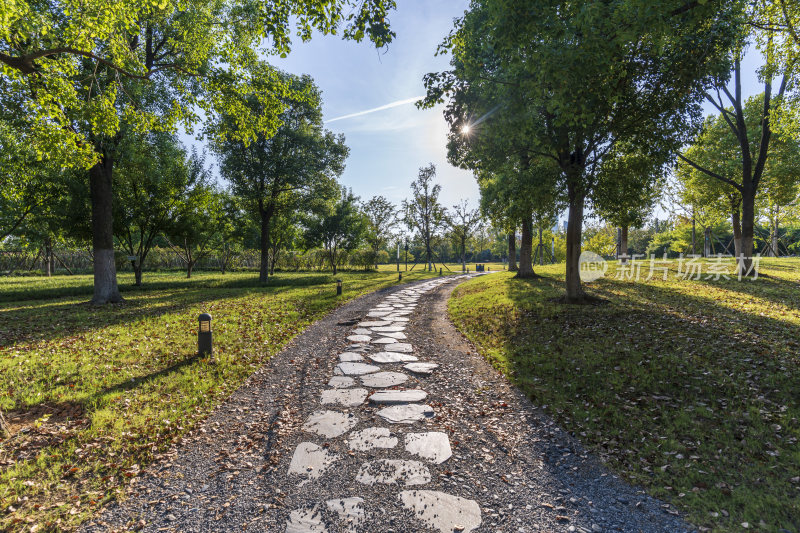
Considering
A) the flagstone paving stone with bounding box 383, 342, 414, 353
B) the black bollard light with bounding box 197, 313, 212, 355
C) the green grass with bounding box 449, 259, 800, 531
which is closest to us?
the green grass with bounding box 449, 259, 800, 531

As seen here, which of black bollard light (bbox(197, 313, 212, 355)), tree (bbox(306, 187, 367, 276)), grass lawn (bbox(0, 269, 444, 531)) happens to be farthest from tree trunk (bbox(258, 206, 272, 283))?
black bollard light (bbox(197, 313, 212, 355))

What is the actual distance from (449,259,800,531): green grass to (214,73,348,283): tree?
13.0 m

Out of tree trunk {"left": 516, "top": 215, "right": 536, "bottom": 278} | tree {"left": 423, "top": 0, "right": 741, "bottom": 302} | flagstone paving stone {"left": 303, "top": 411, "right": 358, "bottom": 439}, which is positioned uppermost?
tree {"left": 423, "top": 0, "right": 741, "bottom": 302}

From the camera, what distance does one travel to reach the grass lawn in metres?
2.82

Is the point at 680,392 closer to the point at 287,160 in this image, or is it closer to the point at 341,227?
the point at 287,160

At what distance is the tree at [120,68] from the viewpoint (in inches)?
203

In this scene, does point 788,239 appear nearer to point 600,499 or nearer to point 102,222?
point 600,499

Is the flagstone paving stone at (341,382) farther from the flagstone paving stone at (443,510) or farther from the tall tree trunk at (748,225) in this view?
the tall tree trunk at (748,225)

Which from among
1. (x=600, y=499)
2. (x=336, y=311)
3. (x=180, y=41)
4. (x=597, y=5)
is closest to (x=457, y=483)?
(x=600, y=499)

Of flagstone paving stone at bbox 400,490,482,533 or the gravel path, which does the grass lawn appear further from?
flagstone paving stone at bbox 400,490,482,533

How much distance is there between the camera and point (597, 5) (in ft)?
14.1

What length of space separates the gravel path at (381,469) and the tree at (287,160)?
14955 mm

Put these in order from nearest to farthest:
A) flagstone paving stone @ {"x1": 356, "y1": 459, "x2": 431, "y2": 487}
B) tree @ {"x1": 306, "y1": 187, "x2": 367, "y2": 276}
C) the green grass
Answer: the green grass
flagstone paving stone @ {"x1": 356, "y1": 459, "x2": 431, "y2": 487}
tree @ {"x1": 306, "y1": 187, "x2": 367, "y2": 276}

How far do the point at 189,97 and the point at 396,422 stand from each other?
9.78m
